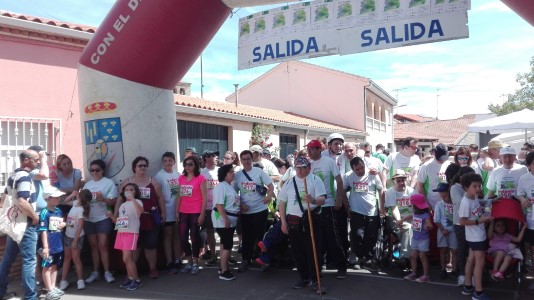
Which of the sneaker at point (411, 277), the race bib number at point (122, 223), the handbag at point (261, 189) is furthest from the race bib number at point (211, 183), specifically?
the sneaker at point (411, 277)

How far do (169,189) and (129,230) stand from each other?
860 mm

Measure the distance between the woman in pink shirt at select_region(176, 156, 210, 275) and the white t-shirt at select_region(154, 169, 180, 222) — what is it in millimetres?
87

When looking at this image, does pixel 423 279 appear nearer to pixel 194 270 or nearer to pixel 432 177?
pixel 432 177

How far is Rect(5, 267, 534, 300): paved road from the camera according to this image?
18.2ft

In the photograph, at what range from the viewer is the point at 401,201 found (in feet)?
21.2

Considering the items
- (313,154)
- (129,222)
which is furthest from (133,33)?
Answer: (313,154)

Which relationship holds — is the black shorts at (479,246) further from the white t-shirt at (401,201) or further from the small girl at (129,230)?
the small girl at (129,230)

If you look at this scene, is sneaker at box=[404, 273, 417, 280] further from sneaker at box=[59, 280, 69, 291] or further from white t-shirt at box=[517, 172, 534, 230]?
sneaker at box=[59, 280, 69, 291]

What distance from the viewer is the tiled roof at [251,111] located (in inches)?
615

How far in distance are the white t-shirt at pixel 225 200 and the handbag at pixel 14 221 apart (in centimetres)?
229

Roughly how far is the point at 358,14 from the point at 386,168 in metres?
2.99

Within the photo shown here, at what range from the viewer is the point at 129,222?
6051 millimetres

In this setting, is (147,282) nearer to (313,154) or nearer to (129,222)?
(129,222)

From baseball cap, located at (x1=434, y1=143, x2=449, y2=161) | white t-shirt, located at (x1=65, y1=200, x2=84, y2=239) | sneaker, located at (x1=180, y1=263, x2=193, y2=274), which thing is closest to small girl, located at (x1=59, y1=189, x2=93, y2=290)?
white t-shirt, located at (x1=65, y1=200, x2=84, y2=239)
